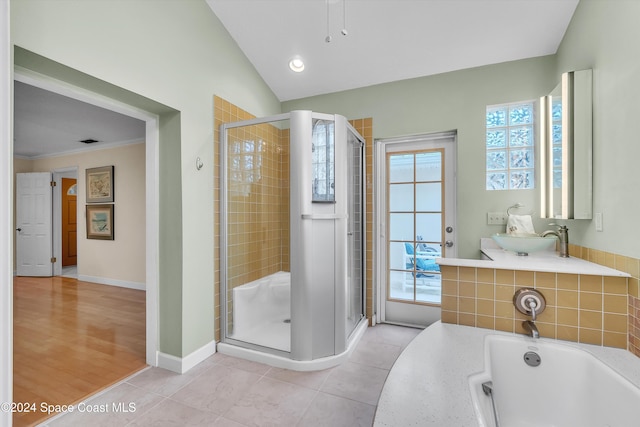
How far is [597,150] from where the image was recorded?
169 centimetres

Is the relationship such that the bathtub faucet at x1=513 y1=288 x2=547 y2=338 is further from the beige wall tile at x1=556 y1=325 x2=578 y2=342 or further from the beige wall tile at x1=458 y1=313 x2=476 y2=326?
the beige wall tile at x1=458 y1=313 x2=476 y2=326

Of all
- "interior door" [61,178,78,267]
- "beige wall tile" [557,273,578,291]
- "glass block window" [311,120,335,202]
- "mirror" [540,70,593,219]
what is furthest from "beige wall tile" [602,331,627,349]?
"interior door" [61,178,78,267]

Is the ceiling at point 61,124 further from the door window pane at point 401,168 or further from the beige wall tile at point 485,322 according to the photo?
the beige wall tile at point 485,322

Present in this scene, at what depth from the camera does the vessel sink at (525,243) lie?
1.86 m

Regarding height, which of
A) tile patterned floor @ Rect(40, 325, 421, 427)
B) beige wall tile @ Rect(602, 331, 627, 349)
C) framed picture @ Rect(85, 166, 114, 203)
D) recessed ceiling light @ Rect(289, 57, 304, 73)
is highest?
recessed ceiling light @ Rect(289, 57, 304, 73)

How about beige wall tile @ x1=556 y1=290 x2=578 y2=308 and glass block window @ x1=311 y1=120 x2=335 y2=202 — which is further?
glass block window @ x1=311 y1=120 x2=335 y2=202

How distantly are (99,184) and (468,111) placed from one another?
213 inches

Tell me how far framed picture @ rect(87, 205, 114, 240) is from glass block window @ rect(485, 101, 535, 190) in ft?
17.4

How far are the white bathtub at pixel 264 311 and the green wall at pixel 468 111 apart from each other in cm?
168

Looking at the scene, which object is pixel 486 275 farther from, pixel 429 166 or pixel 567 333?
pixel 429 166

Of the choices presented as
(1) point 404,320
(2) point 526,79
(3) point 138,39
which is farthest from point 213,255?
(2) point 526,79

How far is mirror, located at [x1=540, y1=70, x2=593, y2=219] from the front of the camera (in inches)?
68.9

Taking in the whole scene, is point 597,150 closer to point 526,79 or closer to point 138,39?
point 526,79

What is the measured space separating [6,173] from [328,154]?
68.6 inches
